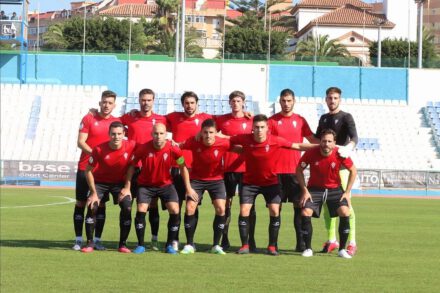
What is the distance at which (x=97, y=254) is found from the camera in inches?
500

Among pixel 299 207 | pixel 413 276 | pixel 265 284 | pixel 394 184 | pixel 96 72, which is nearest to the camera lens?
pixel 265 284

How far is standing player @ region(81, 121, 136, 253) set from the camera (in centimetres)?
1291

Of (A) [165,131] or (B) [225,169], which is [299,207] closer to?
(B) [225,169]

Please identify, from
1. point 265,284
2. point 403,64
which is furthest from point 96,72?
point 265,284

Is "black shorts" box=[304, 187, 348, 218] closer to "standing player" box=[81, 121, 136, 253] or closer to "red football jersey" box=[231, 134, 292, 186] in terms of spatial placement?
"red football jersey" box=[231, 134, 292, 186]

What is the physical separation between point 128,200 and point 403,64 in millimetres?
41481

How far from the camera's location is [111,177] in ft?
43.2

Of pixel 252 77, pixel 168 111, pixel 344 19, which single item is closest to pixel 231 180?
pixel 168 111

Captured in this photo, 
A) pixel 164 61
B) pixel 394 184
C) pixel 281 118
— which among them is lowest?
pixel 394 184

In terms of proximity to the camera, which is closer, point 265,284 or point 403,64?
point 265,284

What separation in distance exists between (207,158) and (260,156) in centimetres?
76

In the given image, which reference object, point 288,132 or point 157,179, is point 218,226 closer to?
point 157,179

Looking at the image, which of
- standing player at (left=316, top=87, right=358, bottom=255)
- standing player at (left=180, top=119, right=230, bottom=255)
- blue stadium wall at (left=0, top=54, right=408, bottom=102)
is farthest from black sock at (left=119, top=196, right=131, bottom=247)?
blue stadium wall at (left=0, top=54, right=408, bottom=102)

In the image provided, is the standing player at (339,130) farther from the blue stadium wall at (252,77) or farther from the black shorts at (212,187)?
the blue stadium wall at (252,77)
